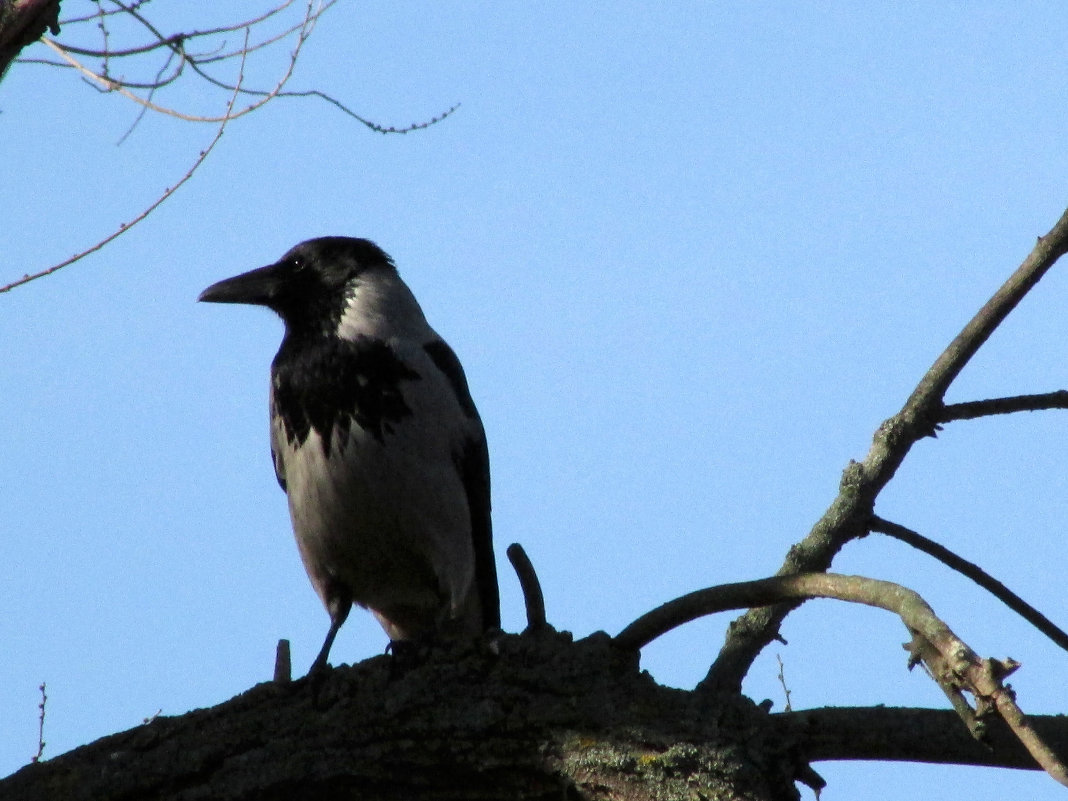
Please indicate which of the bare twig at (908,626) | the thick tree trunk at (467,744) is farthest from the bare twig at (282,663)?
the bare twig at (908,626)

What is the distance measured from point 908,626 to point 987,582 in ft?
2.85

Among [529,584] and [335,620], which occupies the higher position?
[335,620]

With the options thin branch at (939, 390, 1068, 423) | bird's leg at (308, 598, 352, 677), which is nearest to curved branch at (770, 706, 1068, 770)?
thin branch at (939, 390, 1068, 423)

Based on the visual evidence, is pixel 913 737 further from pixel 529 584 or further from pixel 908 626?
pixel 529 584

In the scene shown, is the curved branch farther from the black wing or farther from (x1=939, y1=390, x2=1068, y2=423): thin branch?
the black wing

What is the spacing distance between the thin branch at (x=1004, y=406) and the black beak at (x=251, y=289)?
8.73ft

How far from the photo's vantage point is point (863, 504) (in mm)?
3559

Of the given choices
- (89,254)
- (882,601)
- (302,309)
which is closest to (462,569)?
(302,309)

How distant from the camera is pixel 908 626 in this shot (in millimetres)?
2434

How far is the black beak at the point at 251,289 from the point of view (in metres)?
5.17

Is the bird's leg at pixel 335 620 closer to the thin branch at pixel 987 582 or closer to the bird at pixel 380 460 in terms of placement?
the bird at pixel 380 460

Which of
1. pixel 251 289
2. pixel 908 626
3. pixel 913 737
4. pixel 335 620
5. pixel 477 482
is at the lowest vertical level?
pixel 913 737

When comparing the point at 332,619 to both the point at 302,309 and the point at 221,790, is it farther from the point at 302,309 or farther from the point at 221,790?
the point at 221,790

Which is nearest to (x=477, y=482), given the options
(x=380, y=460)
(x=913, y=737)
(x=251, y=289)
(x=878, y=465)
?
(x=380, y=460)
